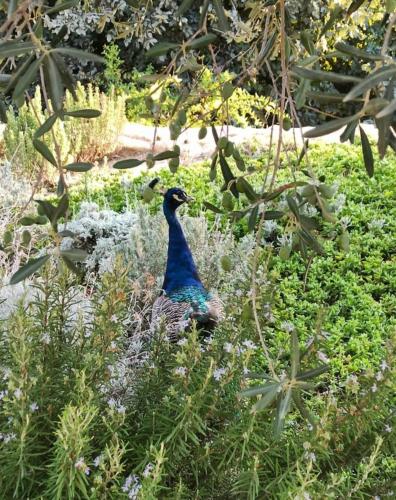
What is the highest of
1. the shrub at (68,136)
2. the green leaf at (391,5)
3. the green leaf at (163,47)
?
the green leaf at (391,5)

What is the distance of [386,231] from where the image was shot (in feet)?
16.1

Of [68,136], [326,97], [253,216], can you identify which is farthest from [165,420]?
[68,136]

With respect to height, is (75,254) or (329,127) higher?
(329,127)

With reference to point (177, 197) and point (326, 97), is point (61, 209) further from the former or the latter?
point (177, 197)

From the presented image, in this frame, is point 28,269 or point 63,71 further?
point 28,269

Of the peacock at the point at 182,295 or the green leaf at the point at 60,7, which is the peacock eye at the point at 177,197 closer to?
the peacock at the point at 182,295

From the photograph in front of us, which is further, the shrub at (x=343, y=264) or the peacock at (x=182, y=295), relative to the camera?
the shrub at (x=343, y=264)

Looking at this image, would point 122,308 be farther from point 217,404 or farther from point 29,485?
point 29,485

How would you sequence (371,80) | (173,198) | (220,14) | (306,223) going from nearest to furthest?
1. (371,80)
2. (306,223)
3. (220,14)
4. (173,198)

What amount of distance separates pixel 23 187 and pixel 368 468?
13.8ft

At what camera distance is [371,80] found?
87 centimetres

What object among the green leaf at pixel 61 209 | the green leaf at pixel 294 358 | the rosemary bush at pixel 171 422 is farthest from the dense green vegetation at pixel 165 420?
the green leaf at pixel 61 209

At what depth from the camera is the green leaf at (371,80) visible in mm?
851

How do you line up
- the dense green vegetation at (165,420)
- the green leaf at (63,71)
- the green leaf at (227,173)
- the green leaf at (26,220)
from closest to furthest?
the green leaf at (63,71) → the green leaf at (26,220) → the dense green vegetation at (165,420) → the green leaf at (227,173)
